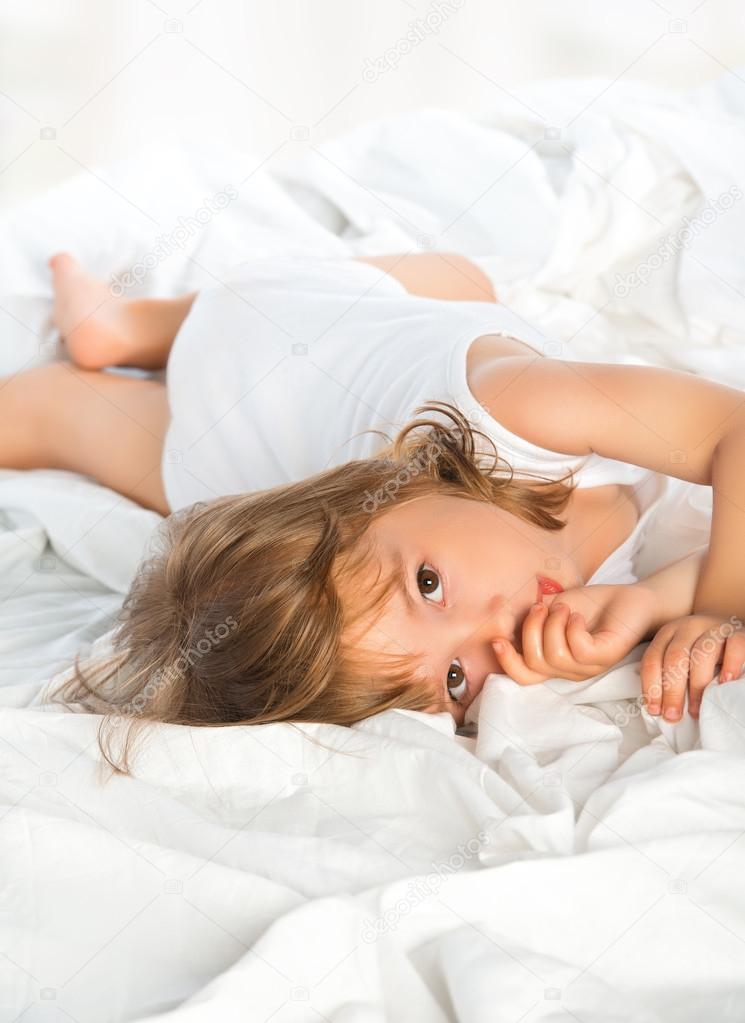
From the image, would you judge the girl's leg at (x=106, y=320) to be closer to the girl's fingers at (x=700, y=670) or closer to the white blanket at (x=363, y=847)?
the white blanket at (x=363, y=847)

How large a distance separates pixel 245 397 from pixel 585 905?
0.86 meters

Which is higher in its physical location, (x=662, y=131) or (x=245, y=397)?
(x=662, y=131)

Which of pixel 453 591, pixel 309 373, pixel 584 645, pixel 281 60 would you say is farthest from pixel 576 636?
pixel 281 60

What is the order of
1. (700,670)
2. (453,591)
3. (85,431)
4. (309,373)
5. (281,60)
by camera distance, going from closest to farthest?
(700,670), (453,591), (309,373), (85,431), (281,60)

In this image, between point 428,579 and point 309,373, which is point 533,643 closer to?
point 428,579

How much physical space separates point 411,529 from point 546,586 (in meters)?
0.14

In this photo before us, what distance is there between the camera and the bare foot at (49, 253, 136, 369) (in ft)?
5.08

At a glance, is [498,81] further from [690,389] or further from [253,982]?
[253,982]

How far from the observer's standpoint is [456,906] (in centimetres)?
68

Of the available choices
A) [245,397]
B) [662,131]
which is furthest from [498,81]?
[245,397]

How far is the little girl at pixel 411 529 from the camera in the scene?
0.96 meters

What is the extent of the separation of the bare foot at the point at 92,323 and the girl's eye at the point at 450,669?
Result: 77 cm

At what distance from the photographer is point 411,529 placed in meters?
1.02

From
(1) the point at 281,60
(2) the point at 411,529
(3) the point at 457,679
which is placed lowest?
(3) the point at 457,679
